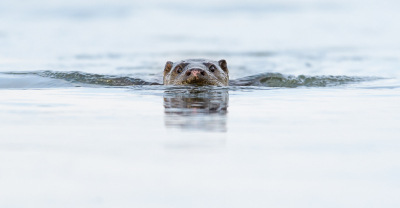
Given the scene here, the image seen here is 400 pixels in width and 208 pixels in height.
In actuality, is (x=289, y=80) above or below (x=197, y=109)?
above

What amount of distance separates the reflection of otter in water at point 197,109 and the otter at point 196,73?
648mm

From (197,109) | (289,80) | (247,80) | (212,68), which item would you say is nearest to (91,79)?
(212,68)

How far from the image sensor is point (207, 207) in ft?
8.95

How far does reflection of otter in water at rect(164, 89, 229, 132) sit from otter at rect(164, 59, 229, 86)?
0.65 meters

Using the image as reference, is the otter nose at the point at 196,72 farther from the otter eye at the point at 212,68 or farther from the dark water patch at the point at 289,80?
the dark water patch at the point at 289,80

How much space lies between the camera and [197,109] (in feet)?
19.0

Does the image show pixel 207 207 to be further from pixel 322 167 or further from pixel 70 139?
pixel 70 139

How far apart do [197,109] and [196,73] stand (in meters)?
2.71

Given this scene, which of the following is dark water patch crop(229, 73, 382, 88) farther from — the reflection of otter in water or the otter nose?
the reflection of otter in water

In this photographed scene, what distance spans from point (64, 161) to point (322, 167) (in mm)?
1507

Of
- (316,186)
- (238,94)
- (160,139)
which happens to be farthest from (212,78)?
(316,186)

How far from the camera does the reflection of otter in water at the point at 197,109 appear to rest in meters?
4.79

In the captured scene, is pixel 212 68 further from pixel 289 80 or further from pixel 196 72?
pixel 289 80

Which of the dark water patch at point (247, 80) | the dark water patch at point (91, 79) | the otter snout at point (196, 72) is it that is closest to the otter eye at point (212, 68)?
the otter snout at point (196, 72)
